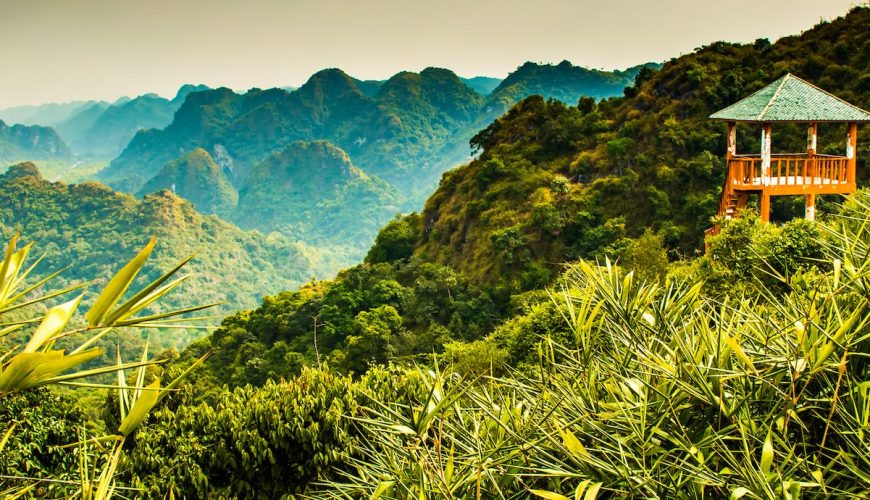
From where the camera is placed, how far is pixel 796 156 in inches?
437

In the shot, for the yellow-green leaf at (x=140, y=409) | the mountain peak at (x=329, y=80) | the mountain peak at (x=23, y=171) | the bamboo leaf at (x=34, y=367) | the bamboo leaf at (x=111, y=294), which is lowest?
the yellow-green leaf at (x=140, y=409)

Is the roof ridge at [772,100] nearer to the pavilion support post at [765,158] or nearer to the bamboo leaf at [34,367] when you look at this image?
the pavilion support post at [765,158]

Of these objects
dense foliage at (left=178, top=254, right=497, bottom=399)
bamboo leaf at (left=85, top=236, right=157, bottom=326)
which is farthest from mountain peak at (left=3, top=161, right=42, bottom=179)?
bamboo leaf at (left=85, top=236, right=157, bottom=326)

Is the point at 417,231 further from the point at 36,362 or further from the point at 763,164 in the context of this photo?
the point at 36,362

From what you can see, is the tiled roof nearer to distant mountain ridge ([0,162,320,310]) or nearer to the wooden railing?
the wooden railing

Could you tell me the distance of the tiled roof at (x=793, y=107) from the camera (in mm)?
10852

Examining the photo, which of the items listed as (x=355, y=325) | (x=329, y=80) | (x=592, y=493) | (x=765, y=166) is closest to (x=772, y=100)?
(x=765, y=166)

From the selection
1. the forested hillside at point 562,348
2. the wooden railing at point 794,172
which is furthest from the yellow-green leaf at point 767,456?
the wooden railing at point 794,172

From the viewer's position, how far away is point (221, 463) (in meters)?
7.29

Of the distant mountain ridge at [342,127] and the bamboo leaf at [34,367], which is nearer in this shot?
the bamboo leaf at [34,367]

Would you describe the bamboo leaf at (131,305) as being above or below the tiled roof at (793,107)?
below

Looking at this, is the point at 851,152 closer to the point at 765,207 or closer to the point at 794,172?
the point at 794,172

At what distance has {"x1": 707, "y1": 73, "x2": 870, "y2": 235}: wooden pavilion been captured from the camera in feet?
35.8

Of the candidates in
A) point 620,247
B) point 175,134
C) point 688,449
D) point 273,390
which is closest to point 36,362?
point 688,449
